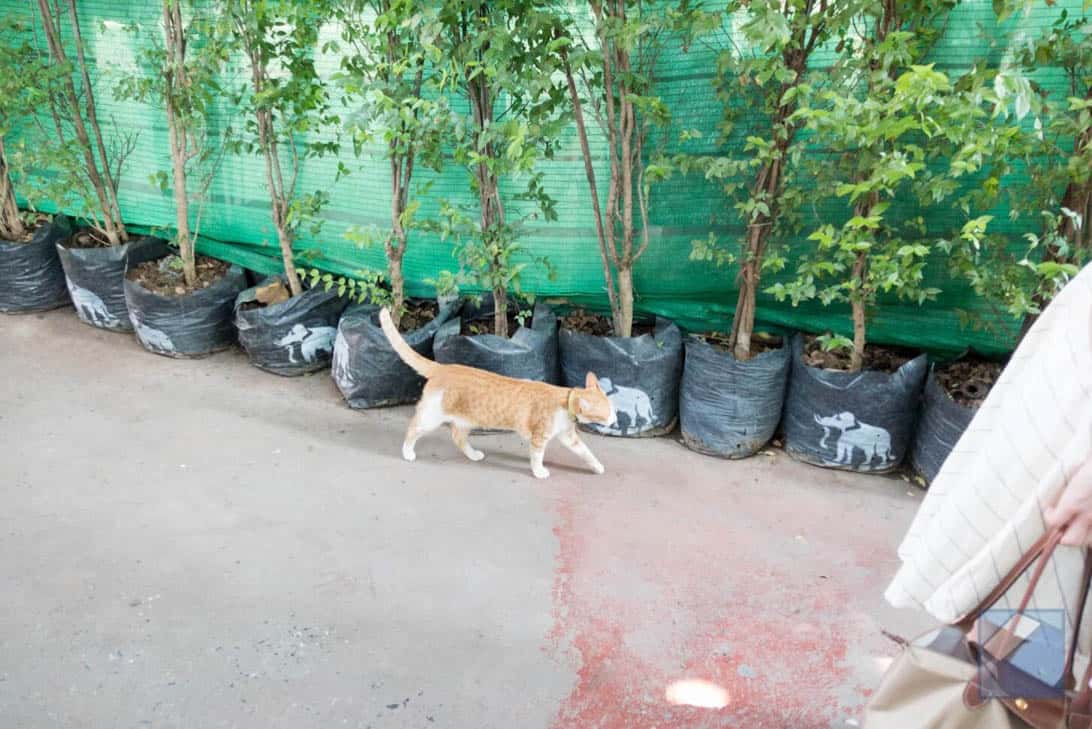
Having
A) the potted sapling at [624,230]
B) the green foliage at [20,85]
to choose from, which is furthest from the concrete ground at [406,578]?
the green foliage at [20,85]

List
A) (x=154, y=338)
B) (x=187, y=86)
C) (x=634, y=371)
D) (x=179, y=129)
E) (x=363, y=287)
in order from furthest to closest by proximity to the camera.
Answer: (x=154, y=338) < (x=179, y=129) < (x=187, y=86) < (x=363, y=287) < (x=634, y=371)

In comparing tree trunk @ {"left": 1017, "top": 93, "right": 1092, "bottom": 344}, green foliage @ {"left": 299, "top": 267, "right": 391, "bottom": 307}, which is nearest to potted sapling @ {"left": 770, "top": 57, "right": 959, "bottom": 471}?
tree trunk @ {"left": 1017, "top": 93, "right": 1092, "bottom": 344}

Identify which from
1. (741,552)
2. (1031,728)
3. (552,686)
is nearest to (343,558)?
(552,686)

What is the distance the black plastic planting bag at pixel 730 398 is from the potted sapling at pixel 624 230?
0.44 ft

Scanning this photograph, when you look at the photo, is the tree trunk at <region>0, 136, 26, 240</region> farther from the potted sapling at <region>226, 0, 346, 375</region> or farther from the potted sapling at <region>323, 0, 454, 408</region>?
the potted sapling at <region>323, 0, 454, 408</region>

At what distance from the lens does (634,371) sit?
10.5 ft

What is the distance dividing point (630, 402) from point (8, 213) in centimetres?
375

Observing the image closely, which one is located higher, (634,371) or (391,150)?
(391,150)

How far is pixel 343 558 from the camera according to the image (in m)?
2.49

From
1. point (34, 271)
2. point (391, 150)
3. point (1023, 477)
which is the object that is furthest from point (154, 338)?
point (1023, 477)

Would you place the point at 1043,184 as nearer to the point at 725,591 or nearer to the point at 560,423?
the point at 725,591

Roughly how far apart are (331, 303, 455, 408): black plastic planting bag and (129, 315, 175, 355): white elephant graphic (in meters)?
1.00

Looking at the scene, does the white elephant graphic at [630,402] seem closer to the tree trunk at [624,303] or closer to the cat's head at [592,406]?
the tree trunk at [624,303]

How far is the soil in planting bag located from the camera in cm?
426
